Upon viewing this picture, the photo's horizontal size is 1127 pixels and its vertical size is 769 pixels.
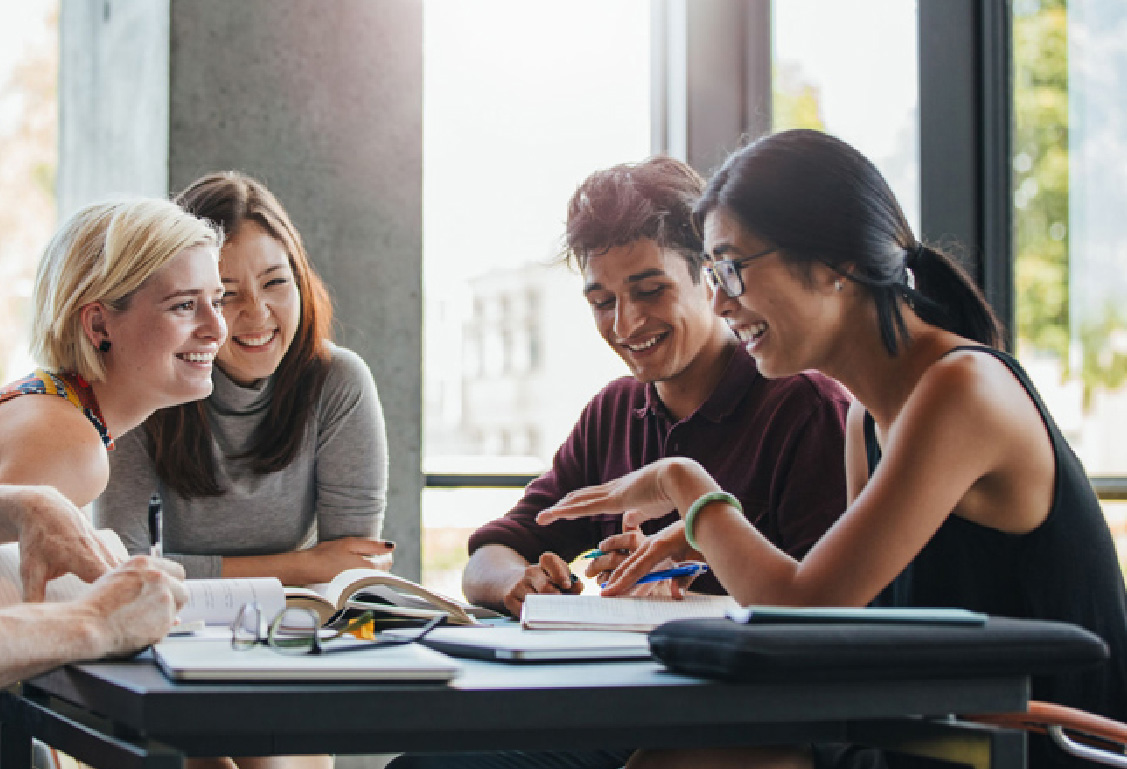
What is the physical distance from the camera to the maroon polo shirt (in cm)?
192

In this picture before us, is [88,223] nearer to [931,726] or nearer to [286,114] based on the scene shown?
[286,114]

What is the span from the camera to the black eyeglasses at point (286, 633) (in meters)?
0.95

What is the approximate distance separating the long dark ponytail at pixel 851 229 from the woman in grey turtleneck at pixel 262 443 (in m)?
1.20

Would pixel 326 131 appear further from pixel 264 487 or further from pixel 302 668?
pixel 302 668

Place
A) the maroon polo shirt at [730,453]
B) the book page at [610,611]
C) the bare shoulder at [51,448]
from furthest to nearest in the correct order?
the maroon polo shirt at [730,453] < the bare shoulder at [51,448] < the book page at [610,611]

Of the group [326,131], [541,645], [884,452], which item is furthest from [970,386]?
[326,131]

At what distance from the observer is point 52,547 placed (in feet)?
4.17

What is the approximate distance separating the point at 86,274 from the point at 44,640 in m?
1.27

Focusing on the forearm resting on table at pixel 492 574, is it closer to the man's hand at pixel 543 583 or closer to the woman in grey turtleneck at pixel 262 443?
the man's hand at pixel 543 583

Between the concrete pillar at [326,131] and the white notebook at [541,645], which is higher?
the concrete pillar at [326,131]

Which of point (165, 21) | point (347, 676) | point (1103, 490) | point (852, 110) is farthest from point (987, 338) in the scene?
point (165, 21)

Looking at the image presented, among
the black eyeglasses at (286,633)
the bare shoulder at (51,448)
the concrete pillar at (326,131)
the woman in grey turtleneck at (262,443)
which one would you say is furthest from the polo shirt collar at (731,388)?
the concrete pillar at (326,131)

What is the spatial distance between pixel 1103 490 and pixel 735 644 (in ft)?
8.76

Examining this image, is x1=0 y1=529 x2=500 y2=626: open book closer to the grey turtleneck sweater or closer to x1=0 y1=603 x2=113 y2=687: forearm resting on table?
x1=0 y1=603 x2=113 y2=687: forearm resting on table
